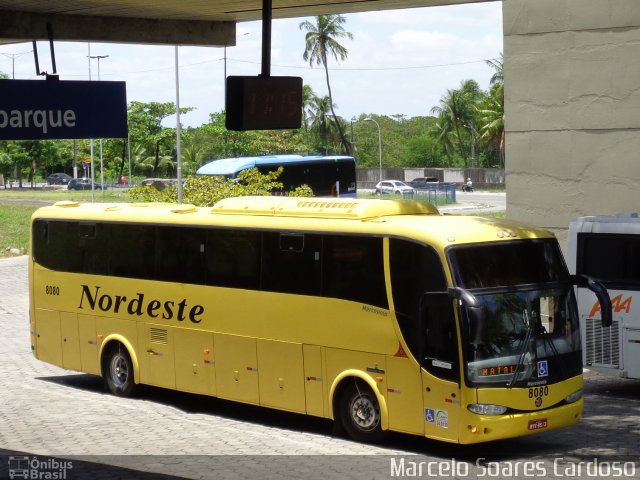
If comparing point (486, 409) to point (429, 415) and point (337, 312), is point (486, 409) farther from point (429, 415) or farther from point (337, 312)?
point (337, 312)

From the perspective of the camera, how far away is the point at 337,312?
45.9 feet

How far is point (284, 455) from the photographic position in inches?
513

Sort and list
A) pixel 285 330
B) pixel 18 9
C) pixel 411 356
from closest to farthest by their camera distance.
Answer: pixel 411 356, pixel 285 330, pixel 18 9

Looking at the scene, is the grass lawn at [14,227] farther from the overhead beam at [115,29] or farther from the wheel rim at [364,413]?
the wheel rim at [364,413]

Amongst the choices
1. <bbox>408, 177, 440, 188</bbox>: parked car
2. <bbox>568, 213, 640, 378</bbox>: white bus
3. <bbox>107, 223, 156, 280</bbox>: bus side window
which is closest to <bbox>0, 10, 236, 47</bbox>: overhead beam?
<bbox>107, 223, 156, 280</bbox>: bus side window

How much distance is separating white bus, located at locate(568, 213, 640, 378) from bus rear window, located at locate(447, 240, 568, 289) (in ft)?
11.5

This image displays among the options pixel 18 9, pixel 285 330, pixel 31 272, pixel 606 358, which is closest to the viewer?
pixel 285 330

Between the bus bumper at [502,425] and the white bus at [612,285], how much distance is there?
4.41 meters

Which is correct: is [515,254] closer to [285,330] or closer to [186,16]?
[285,330]

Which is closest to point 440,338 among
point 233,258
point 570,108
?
point 233,258

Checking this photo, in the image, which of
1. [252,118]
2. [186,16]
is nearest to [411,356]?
[252,118]

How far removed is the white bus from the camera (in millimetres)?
16703

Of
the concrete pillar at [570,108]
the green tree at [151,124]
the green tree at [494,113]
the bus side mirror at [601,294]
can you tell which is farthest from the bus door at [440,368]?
the green tree at [494,113]

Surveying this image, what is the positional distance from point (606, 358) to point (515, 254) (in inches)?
177
